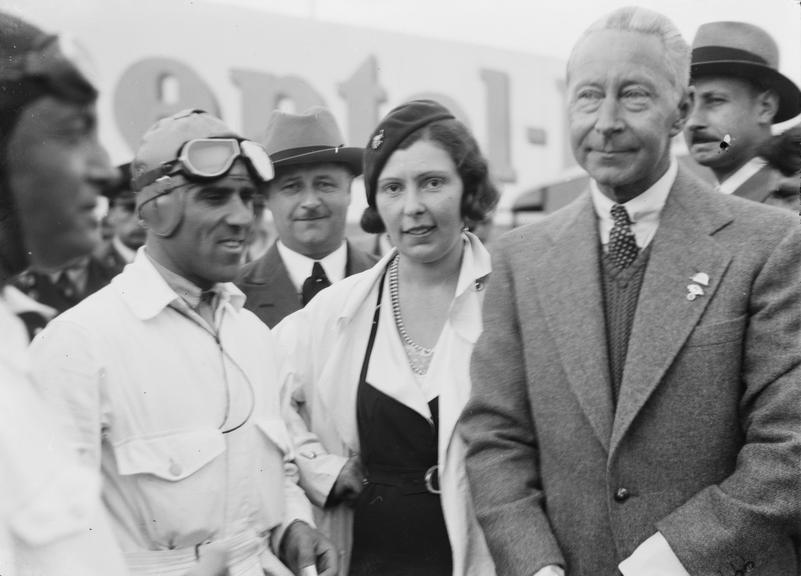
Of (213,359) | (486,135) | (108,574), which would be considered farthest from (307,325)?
(486,135)

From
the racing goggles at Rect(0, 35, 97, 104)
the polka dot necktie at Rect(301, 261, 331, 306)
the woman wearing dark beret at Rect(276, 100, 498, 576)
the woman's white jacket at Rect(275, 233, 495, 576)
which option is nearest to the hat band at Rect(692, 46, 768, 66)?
the woman wearing dark beret at Rect(276, 100, 498, 576)

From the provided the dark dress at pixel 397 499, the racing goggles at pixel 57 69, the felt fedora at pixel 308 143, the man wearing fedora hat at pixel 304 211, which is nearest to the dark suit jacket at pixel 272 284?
the man wearing fedora hat at pixel 304 211

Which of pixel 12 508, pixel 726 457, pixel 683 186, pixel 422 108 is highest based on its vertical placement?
pixel 422 108

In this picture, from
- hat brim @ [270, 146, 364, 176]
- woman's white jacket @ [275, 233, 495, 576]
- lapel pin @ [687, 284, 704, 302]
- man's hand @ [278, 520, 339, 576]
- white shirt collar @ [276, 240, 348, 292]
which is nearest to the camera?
lapel pin @ [687, 284, 704, 302]

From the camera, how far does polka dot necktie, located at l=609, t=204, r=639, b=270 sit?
2.24m

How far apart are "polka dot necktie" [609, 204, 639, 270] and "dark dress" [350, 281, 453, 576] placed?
689mm

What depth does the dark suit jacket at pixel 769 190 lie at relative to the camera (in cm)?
313

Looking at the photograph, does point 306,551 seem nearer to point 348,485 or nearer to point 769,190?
point 348,485

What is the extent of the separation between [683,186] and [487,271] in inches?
27.7

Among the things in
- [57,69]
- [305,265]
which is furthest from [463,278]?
[57,69]

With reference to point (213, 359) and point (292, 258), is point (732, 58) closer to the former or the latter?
point (292, 258)

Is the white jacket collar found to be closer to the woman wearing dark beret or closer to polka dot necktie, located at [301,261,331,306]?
the woman wearing dark beret

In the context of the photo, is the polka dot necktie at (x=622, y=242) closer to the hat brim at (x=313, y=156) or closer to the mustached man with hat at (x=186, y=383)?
the mustached man with hat at (x=186, y=383)

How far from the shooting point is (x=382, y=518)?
257 centimetres
